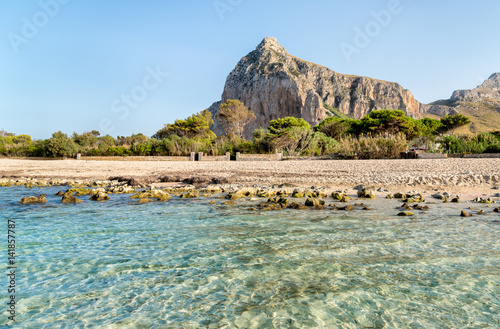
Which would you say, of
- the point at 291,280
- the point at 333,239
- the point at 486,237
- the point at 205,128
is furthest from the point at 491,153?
the point at 205,128

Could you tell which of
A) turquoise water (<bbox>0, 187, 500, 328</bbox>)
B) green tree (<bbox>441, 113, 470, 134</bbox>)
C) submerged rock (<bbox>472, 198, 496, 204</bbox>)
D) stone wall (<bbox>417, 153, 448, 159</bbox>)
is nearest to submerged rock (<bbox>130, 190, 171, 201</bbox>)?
turquoise water (<bbox>0, 187, 500, 328</bbox>)

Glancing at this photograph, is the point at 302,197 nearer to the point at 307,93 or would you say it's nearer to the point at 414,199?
the point at 414,199

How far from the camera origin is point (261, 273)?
391 centimetres

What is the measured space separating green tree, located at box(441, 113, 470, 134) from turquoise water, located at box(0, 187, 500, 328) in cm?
6874

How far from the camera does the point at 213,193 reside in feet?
41.0

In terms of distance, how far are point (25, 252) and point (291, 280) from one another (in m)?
4.73

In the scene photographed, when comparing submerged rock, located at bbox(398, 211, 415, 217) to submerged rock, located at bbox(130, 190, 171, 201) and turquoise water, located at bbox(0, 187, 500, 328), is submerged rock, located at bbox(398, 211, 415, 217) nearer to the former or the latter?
turquoise water, located at bbox(0, 187, 500, 328)

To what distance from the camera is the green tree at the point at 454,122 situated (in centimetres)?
6175

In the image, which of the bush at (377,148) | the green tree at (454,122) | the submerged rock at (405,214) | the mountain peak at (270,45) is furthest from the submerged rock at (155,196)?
the mountain peak at (270,45)

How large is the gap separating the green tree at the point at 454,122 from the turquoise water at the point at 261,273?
226 feet

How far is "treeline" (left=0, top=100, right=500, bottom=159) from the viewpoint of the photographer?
81.9 feet

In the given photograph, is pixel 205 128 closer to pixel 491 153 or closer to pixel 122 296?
pixel 491 153

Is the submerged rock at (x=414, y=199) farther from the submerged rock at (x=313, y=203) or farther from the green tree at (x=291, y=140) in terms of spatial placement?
the green tree at (x=291, y=140)

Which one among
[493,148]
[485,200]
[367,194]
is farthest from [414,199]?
[493,148]
